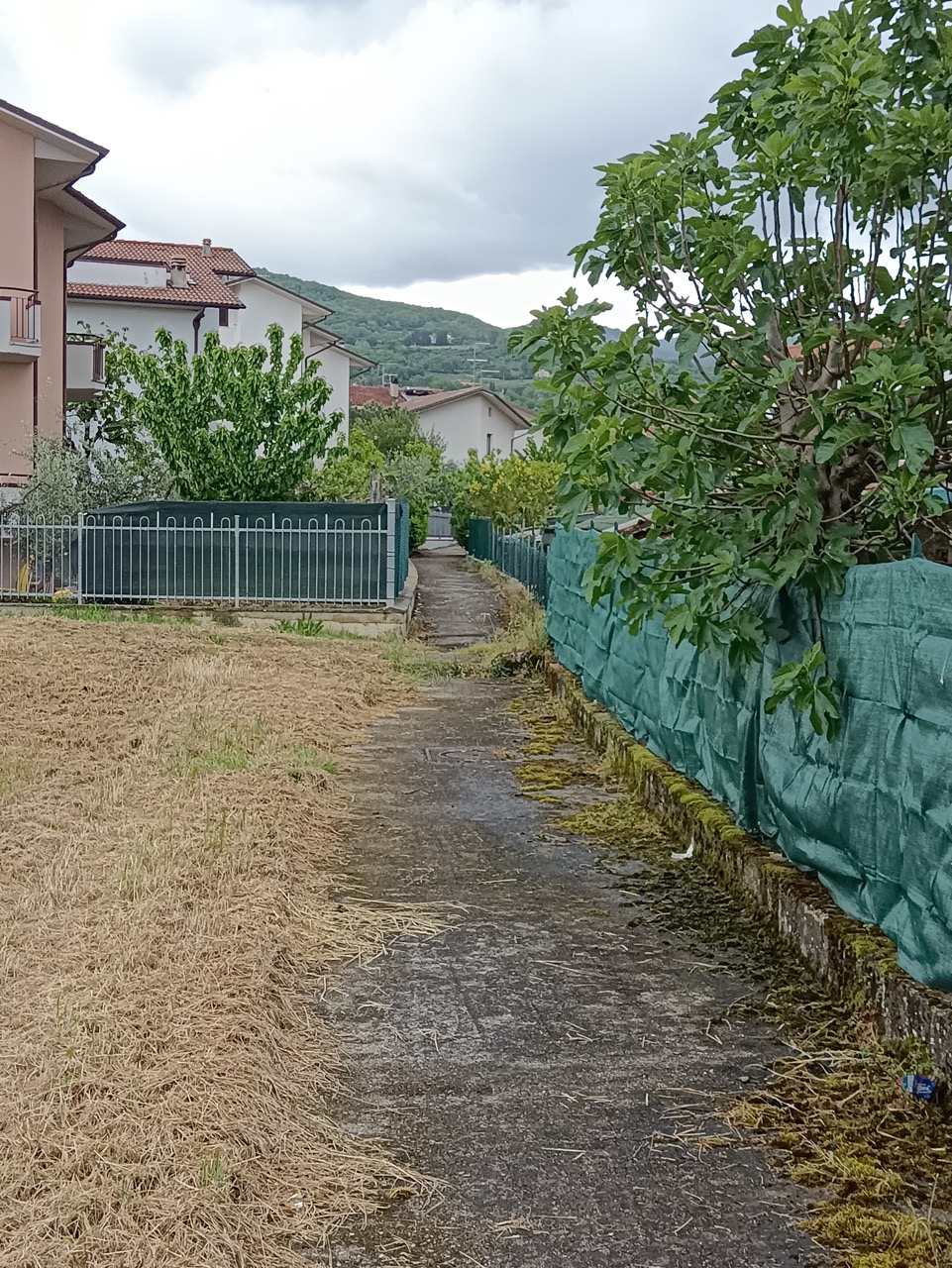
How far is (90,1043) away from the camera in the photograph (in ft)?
14.0

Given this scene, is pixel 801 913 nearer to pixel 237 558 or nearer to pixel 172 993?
pixel 172 993

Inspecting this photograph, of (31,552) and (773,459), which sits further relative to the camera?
(31,552)

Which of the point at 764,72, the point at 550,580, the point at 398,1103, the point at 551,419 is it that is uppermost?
the point at 764,72

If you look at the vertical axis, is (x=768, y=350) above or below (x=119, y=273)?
below

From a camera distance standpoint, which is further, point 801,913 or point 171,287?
point 171,287

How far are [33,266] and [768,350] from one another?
2269 cm

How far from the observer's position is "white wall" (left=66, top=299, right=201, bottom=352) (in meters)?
43.0

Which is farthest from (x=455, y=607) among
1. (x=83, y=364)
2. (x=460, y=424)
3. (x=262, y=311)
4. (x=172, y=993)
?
(x=460, y=424)

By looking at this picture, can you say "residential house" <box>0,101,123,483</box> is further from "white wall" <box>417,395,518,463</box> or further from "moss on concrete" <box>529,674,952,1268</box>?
"white wall" <box>417,395,518,463</box>

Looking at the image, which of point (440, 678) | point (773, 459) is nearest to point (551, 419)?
point (773, 459)

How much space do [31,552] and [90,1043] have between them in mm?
18068

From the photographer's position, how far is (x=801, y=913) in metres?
5.76

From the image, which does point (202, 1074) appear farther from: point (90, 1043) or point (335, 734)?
point (335, 734)

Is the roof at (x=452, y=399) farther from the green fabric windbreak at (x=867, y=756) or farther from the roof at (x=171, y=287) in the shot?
the green fabric windbreak at (x=867, y=756)
